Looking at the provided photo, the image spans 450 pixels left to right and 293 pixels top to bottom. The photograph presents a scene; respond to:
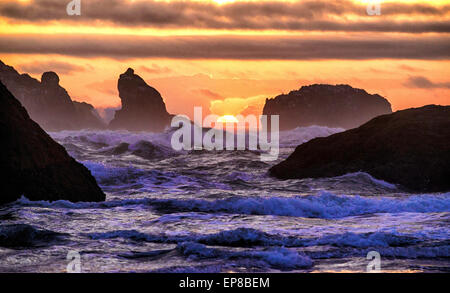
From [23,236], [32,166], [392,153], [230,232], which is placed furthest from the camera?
[392,153]

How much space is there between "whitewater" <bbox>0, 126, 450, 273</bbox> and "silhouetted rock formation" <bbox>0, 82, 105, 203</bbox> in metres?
0.69

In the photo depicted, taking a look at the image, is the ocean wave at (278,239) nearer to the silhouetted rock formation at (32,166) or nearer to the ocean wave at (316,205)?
the ocean wave at (316,205)

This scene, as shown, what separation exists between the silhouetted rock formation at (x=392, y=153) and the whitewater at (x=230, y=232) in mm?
2387

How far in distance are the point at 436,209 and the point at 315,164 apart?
1167 centimetres

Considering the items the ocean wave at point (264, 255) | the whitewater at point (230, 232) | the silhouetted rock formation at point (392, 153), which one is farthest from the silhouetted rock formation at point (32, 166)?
the silhouetted rock formation at point (392, 153)

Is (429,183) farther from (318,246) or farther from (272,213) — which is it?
(318,246)

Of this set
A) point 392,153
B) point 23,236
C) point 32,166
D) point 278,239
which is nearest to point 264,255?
point 278,239

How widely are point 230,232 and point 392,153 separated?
16245 mm

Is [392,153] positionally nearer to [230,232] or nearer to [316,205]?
[316,205]

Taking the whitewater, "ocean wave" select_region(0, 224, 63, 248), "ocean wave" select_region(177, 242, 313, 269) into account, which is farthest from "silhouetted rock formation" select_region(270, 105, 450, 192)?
"ocean wave" select_region(0, 224, 63, 248)

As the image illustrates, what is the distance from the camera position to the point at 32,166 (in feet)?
61.1

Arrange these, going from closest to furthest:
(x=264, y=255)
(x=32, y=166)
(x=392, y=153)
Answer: (x=264, y=255)
(x=32, y=166)
(x=392, y=153)

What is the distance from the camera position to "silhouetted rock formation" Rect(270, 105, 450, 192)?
26.8 meters

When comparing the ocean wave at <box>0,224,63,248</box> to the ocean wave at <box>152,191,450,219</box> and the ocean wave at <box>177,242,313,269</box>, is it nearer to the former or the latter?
the ocean wave at <box>177,242,313,269</box>
